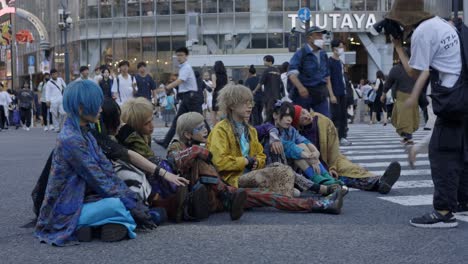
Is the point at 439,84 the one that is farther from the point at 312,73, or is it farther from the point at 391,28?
the point at 312,73

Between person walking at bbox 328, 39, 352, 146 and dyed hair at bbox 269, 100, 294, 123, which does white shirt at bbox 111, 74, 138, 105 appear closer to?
person walking at bbox 328, 39, 352, 146

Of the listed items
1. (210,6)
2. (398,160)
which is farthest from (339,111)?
(210,6)

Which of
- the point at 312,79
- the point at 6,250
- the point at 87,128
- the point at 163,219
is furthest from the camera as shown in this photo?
the point at 312,79

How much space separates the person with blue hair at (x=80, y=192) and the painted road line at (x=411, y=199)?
9.48ft

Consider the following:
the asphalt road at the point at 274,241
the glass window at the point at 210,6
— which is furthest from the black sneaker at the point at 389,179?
the glass window at the point at 210,6

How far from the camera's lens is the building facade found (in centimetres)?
4741

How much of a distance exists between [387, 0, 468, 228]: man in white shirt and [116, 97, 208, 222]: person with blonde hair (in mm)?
1672

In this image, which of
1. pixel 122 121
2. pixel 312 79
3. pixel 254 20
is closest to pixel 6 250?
pixel 122 121

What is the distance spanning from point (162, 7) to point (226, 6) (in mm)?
4449

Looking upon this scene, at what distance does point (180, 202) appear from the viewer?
219 inches

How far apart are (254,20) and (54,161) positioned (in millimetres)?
43682

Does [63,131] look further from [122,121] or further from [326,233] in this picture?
[326,233]

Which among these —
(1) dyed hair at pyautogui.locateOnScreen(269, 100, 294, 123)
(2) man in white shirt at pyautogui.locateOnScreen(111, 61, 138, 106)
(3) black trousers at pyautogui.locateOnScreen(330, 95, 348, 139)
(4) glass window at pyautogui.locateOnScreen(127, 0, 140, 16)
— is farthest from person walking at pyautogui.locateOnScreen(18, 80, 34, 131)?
(4) glass window at pyautogui.locateOnScreen(127, 0, 140, 16)

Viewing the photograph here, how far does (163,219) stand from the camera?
5.61 meters
